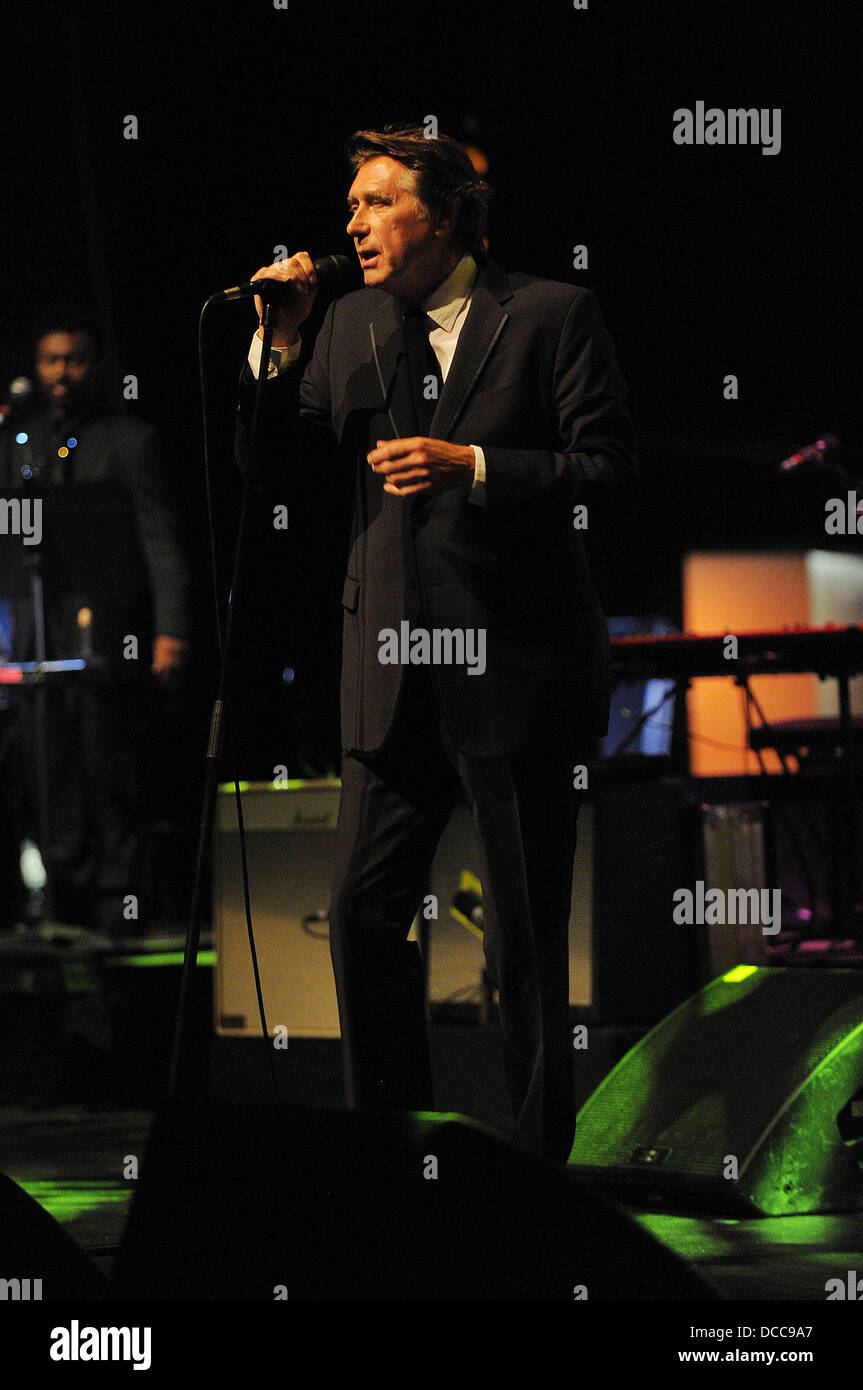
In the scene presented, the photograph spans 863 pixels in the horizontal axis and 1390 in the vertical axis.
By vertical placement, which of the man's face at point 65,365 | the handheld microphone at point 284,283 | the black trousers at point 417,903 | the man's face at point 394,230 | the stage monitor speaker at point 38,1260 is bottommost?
the stage monitor speaker at point 38,1260

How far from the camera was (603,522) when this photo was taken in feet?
9.56

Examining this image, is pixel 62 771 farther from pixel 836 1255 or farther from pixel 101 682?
pixel 836 1255

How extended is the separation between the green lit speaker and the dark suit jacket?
984mm

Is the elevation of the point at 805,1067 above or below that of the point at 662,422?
below

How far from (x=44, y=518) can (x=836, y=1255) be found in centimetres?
383

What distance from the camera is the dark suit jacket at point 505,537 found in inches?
97.7

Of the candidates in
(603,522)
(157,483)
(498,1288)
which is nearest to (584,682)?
(603,522)

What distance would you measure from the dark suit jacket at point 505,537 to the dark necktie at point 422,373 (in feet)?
0.06

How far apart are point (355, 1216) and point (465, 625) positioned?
1169mm

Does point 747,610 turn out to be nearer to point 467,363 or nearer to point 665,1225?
point 665,1225

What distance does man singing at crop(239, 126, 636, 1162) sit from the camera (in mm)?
2479

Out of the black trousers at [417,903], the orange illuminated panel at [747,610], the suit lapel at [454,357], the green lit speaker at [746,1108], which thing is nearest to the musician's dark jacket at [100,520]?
the green lit speaker at [746,1108]

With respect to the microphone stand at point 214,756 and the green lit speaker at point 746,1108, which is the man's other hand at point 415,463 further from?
the green lit speaker at point 746,1108

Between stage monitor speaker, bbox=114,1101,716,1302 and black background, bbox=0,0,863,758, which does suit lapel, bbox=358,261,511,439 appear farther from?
black background, bbox=0,0,863,758
